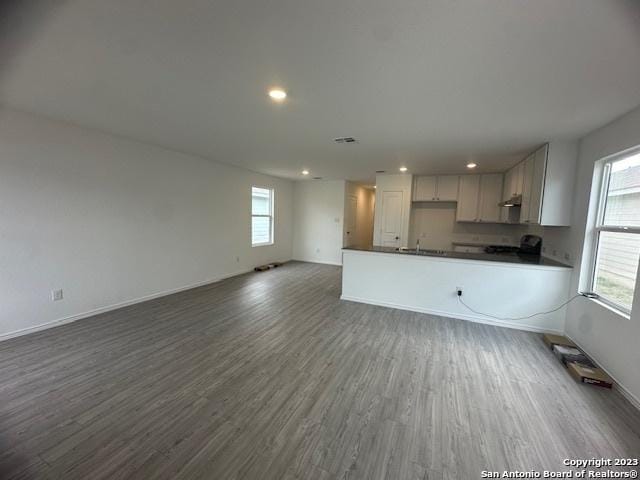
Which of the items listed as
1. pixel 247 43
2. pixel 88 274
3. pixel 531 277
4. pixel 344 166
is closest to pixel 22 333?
pixel 88 274

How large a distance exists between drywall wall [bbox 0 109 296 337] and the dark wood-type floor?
55cm

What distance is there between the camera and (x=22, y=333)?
295cm

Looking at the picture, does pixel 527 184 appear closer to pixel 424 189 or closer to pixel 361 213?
pixel 424 189

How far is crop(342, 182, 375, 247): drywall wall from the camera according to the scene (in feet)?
25.3

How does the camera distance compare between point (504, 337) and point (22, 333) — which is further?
point (504, 337)

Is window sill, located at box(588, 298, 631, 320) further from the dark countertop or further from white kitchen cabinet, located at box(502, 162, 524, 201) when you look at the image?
white kitchen cabinet, located at box(502, 162, 524, 201)

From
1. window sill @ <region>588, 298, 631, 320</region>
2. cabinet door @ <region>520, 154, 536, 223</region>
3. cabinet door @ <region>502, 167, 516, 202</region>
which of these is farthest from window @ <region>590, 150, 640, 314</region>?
cabinet door @ <region>502, 167, 516, 202</region>

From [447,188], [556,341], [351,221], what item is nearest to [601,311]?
[556,341]

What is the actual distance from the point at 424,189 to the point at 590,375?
182 inches

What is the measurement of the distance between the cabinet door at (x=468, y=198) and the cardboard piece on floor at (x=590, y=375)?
153 inches

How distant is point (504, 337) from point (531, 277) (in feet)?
2.93

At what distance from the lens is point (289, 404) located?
2.01 metres

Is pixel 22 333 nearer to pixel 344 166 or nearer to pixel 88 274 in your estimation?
pixel 88 274

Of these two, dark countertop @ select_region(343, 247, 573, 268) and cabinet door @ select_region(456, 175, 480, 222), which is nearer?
dark countertop @ select_region(343, 247, 573, 268)
